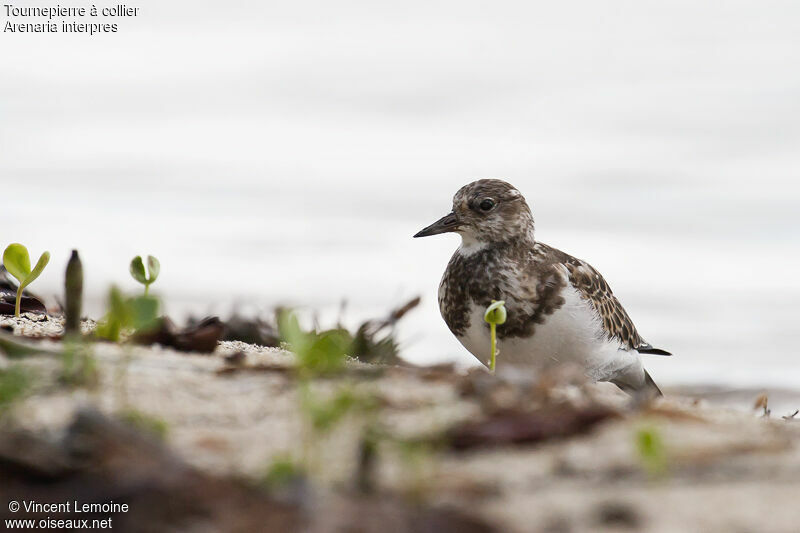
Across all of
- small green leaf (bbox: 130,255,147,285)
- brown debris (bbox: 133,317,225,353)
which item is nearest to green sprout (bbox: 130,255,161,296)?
small green leaf (bbox: 130,255,147,285)

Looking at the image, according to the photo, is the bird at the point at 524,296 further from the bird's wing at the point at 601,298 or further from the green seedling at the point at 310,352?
the green seedling at the point at 310,352

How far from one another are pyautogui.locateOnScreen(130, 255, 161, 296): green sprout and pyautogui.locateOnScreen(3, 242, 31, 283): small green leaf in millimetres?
796

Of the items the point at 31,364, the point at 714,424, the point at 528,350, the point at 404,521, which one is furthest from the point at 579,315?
the point at 404,521

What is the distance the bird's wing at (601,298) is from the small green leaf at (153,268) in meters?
2.81

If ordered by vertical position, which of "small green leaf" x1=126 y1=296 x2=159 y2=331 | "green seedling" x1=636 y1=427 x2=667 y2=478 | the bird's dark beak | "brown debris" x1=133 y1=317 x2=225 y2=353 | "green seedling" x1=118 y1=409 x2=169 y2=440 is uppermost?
the bird's dark beak

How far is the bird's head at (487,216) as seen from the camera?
21.5 ft

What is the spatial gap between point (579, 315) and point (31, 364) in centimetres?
370

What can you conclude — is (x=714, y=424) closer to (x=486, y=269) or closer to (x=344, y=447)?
(x=344, y=447)

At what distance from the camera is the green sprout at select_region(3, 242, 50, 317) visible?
482 centimetres

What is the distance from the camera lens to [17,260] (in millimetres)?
4863

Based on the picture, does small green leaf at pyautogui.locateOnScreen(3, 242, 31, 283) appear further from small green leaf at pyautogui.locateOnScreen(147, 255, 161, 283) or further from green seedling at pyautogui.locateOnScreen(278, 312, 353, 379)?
green seedling at pyautogui.locateOnScreen(278, 312, 353, 379)

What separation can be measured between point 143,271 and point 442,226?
2727 mm

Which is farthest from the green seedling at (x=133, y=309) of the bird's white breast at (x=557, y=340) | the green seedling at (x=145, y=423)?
the bird's white breast at (x=557, y=340)

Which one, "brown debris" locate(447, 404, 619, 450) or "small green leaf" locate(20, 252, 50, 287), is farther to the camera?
"small green leaf" locate(20, 252, 50, 287)
